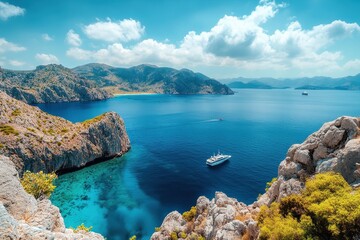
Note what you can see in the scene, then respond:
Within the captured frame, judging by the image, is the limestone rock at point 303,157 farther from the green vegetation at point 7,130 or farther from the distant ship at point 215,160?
the green vegetation at point 7,130

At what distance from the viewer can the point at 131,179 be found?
9425cm

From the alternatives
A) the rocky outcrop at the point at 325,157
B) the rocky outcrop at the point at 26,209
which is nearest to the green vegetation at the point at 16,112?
the rocky outcrop at the point at 26,209

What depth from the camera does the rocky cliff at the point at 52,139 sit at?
286ft

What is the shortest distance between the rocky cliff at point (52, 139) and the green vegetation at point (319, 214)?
9115cm

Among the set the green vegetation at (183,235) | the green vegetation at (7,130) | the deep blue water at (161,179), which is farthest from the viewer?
the green vegetation at (7,130)

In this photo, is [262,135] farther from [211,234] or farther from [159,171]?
[211,234]

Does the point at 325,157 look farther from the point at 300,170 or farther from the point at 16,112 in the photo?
the point at 16,112

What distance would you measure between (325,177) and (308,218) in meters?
6.72

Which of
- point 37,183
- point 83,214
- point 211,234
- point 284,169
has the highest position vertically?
point 284,169

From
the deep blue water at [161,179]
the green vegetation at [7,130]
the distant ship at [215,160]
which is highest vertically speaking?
the green vegetation at [7,130]

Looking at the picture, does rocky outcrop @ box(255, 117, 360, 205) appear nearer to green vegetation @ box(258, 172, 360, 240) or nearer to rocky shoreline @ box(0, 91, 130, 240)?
green vegetation @ box(258, 172, 360, 240)

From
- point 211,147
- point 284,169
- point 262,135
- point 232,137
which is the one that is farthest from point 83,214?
point 262,135

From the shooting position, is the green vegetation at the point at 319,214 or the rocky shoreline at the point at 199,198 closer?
the green vegetation at the point at 319,214

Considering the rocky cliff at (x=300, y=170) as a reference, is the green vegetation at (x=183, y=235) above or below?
below
